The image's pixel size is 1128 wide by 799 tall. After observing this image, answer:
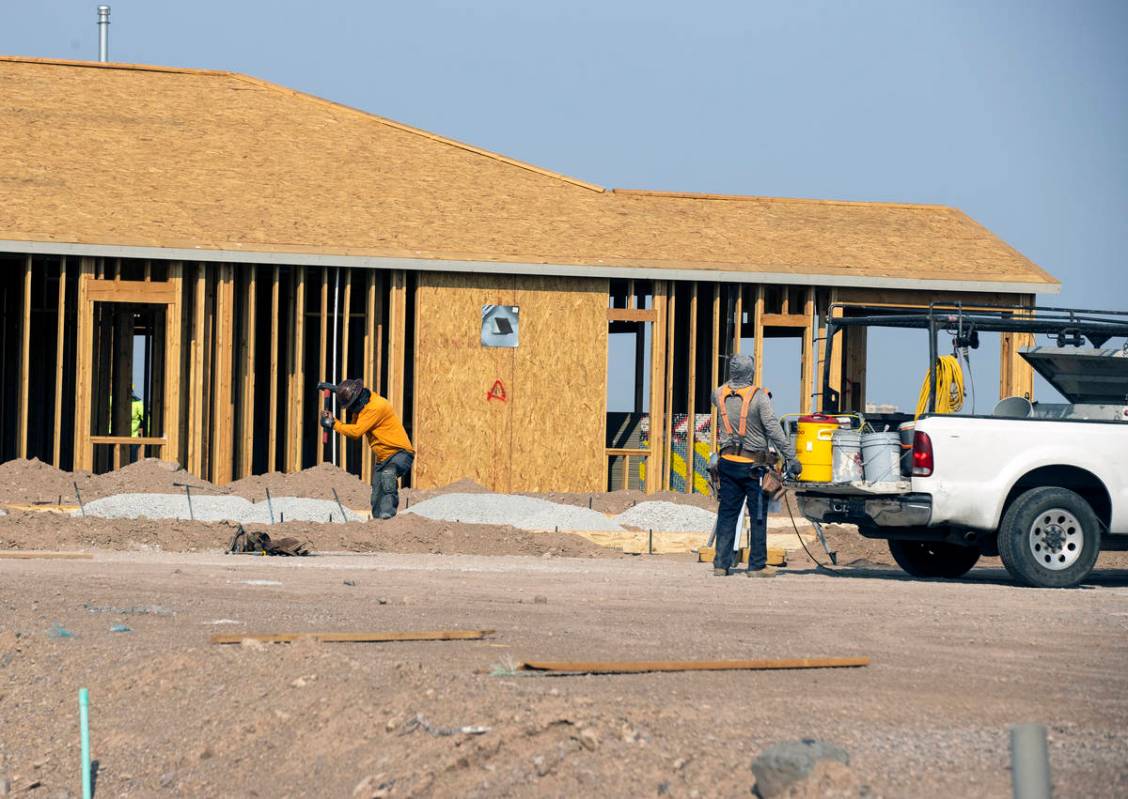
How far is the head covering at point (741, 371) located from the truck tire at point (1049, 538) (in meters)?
2.26

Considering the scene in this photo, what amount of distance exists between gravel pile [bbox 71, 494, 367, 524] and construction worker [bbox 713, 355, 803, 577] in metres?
6.25

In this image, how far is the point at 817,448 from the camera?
12.5m

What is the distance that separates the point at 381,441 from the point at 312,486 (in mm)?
3822

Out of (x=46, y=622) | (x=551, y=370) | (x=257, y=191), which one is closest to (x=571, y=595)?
(x=46, y=622)

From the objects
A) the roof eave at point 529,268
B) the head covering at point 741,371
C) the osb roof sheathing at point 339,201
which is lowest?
the head covering at point 741,371

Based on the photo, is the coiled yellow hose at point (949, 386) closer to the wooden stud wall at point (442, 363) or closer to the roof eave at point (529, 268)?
the wooden stud wall at point (442, 363)

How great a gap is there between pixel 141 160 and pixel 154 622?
14147 millimetres

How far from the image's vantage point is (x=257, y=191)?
21.9 metres

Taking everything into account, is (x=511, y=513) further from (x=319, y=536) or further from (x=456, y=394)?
(x=456, y=394)

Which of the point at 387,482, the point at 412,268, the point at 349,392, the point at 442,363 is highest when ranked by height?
the point at 412,268

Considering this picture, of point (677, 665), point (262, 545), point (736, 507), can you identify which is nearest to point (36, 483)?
point (262, 545)

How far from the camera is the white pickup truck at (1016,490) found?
1201 cm

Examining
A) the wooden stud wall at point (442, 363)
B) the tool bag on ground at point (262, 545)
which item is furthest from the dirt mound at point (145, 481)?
the tool bag on ground at point (262, 545)

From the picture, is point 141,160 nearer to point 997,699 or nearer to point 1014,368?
point 1014,368
